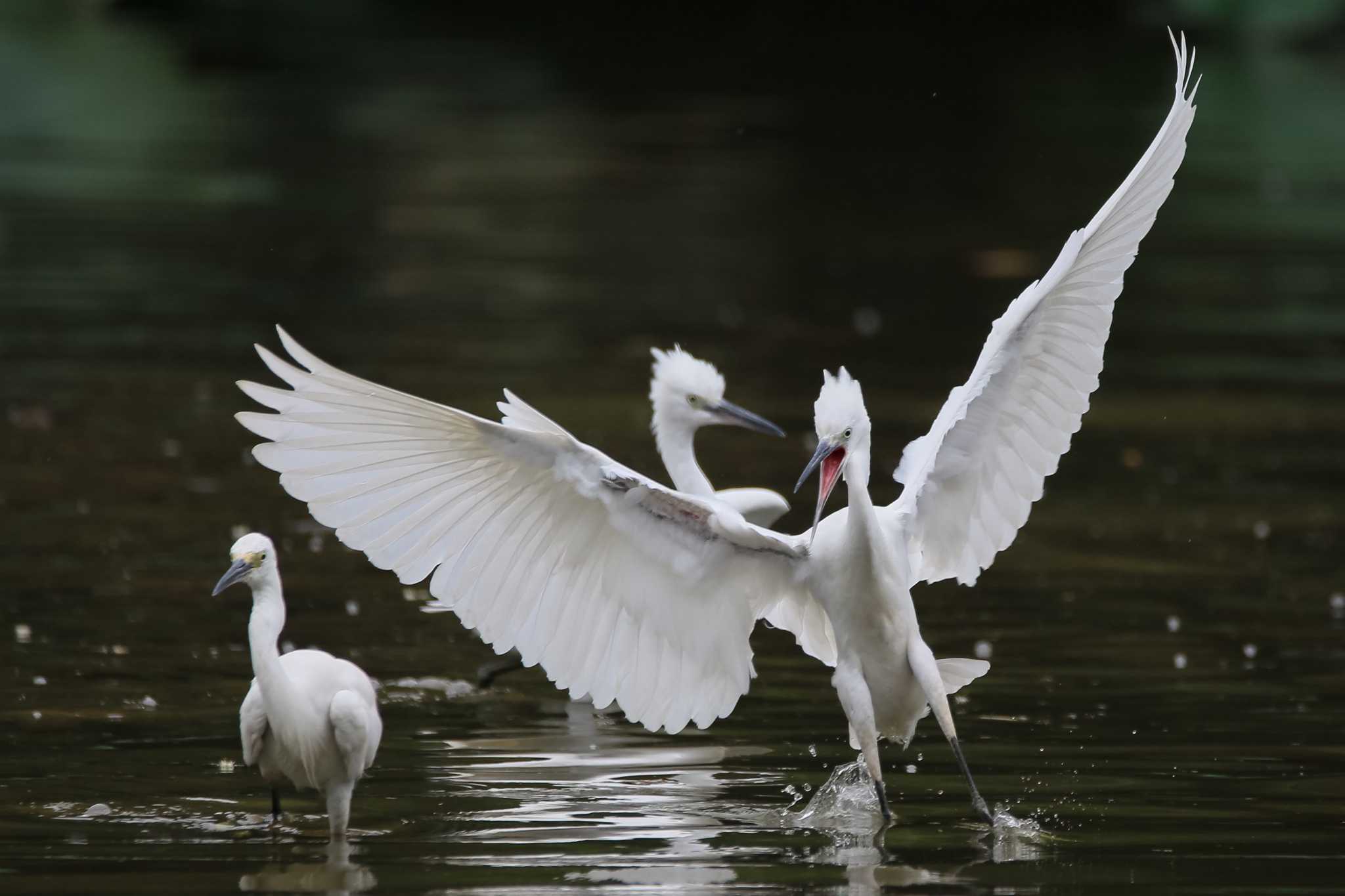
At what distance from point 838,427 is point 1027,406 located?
1166 mm

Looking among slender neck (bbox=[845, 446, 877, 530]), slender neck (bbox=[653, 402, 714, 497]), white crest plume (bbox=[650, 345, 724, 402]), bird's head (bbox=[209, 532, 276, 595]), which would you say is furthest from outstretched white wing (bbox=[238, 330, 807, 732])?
white crest plume (bbox=[650, 345, 724, 402])

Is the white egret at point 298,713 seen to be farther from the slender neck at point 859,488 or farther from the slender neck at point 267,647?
the slender neck at point 859,488

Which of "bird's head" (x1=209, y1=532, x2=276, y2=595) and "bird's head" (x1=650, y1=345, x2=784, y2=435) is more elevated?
"bird's head" (x1=650, y1=345, x2=784, y2=435)

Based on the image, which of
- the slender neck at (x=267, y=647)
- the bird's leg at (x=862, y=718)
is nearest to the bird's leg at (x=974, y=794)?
the bird's leg at (x=862, y=718)

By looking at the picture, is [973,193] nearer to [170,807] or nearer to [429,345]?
[429,345]

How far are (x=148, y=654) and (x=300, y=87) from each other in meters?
30.8

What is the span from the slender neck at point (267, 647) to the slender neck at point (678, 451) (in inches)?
146

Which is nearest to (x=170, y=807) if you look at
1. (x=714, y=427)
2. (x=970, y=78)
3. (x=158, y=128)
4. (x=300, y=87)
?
(x=714, y=427)

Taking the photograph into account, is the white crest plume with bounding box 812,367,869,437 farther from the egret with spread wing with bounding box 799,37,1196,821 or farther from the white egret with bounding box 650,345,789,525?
the white egret with bounding box 650,345,789,525

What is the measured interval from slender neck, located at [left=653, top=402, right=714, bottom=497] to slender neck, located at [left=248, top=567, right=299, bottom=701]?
3.70 m

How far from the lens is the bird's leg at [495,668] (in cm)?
1002

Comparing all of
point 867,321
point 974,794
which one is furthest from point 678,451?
point 867,321

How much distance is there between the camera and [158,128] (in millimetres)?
33688

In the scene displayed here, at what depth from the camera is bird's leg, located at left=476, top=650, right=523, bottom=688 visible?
395 inches
